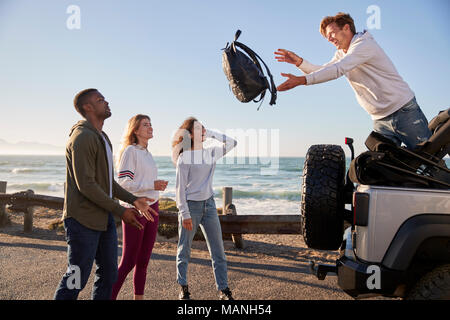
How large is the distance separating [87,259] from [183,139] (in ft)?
6.22

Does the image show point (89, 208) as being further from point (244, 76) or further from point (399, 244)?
point (399, 244)

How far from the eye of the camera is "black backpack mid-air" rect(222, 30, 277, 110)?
9.96 feet

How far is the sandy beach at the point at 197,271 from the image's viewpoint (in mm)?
4145

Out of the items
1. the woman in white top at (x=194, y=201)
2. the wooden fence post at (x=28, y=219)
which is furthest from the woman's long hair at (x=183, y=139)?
the wooden fence post at (x=28, y=219)

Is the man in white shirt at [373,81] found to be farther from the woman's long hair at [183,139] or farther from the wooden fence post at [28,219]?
the wooden fence post at [28,219]

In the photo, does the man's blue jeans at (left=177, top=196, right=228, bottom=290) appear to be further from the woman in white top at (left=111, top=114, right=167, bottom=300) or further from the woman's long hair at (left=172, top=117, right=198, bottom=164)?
the woman's long hair at (left=172, top=117, right=198, bottom=164)

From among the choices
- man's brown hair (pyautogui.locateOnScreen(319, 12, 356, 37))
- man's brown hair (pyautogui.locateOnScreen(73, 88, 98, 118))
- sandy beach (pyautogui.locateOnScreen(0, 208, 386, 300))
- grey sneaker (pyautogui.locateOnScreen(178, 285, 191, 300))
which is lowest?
sandy beach (pyautogui.locateOnScreen(0, 208, 386, 300))

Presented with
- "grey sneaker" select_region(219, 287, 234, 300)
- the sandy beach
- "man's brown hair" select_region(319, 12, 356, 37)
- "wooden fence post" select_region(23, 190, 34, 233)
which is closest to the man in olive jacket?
"grey sneaker" select_region(219, 287, 234, 300)

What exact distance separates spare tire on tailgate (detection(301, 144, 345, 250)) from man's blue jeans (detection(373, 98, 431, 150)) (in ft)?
2.12

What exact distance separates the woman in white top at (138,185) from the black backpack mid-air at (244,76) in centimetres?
128

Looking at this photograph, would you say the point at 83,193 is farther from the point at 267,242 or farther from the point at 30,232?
the point at 30,232

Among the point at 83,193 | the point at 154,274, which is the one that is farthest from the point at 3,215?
the point at 83,193

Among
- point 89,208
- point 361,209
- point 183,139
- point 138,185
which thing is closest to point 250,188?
point 183,139
